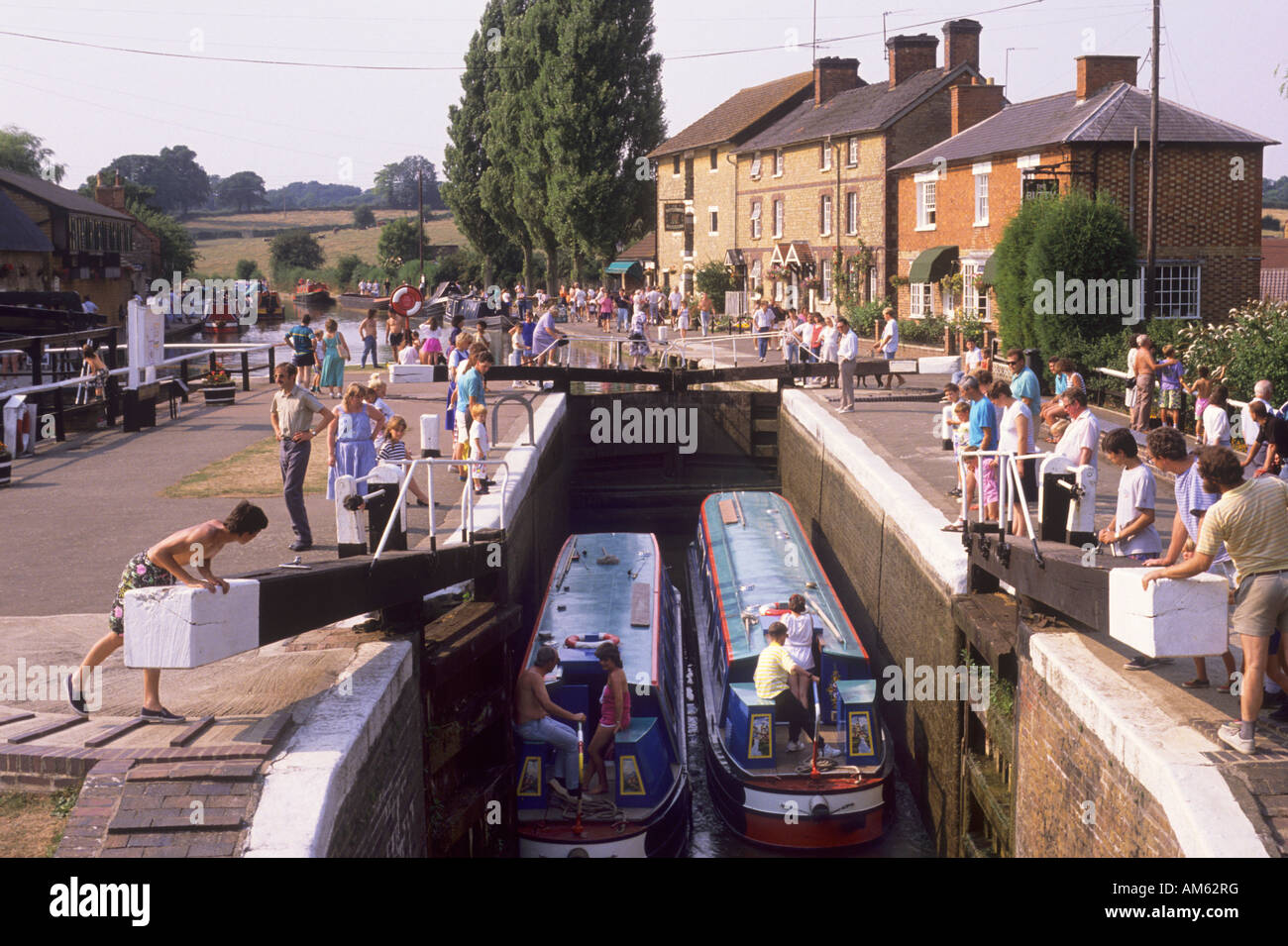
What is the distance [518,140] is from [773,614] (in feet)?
152

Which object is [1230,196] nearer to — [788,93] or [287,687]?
[788,93]

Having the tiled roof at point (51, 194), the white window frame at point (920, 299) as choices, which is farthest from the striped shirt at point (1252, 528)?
the tiled roof at point (51, 194)

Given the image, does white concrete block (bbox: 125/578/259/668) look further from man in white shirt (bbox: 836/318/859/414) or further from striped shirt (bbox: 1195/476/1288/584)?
man in white shirt (bbox: 836/318/859/414)

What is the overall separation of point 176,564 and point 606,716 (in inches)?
203

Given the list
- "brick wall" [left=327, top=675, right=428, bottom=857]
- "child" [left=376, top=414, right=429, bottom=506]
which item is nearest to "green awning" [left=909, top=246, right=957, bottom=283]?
"child" [left=376, top=414, right=429, bottom=506]

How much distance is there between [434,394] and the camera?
25484mm

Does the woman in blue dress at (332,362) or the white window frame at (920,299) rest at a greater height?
the white window frame at (920,299)

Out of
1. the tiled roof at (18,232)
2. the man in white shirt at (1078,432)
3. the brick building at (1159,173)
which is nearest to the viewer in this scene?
the man in white shirt at (1078,432)

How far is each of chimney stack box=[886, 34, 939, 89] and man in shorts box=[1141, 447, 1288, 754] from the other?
40.7 metres

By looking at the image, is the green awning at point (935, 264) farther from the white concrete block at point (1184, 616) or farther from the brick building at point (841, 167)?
the white concrete block at point (1184, 616)

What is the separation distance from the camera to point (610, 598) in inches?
563

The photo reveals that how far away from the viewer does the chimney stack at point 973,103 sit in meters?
39.2

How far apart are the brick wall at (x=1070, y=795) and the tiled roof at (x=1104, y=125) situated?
24.0 metres

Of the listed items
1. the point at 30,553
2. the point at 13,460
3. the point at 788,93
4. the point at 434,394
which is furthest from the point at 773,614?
the point at 788,93
